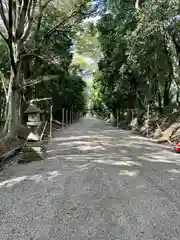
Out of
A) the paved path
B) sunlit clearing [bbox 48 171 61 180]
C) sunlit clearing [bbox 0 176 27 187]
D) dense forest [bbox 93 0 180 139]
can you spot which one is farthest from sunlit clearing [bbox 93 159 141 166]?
dense forest [bbox 93 0 180 139]

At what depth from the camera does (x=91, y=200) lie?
190 inches

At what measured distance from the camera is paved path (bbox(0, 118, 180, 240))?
11.9 ft

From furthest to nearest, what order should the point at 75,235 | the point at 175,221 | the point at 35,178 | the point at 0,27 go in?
the point at 0,27
the point at 35,178
the point at 175,221
the point at 75,235

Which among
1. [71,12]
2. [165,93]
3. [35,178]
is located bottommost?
[35,178]

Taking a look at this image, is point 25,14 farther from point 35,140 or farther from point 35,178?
point 35,178

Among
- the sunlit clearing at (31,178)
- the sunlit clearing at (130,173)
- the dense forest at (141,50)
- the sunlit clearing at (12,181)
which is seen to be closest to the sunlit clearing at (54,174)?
the sunlit clearing at (31,178)

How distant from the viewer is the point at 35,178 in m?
6.49

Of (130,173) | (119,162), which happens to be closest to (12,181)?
(130,173)

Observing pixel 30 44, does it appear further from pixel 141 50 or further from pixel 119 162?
pixel 119 162

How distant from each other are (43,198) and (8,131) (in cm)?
744

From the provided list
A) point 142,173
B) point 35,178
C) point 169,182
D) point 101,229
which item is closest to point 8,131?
point 35,178

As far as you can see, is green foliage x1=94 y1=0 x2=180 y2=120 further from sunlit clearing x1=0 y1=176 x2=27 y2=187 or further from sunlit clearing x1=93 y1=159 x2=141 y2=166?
sunlit clearing x1=0 y1=176 x2=27 y2=187

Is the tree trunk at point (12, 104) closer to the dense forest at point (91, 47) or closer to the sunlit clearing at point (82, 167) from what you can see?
the dense forest at point (91, 47)

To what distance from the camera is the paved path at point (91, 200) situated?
363 centimetres
